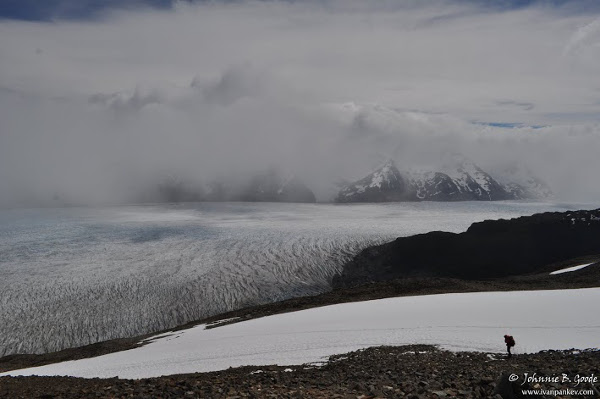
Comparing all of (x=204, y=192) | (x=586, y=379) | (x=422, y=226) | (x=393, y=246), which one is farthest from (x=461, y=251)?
(x=204, y=192)

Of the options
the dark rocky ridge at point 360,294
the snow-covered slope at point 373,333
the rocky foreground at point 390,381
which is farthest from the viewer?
the dark rocky ridge at point 360,294

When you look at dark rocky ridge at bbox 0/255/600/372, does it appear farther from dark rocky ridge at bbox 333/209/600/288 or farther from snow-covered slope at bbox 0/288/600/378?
dark rocky ridge at bbox 333/209/600/288

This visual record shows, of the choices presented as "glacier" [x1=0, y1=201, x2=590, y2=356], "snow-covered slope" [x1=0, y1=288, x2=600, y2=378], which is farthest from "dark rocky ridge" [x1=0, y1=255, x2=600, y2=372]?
"glacier" [x1=0, y1=201, x2=590, y2=356]

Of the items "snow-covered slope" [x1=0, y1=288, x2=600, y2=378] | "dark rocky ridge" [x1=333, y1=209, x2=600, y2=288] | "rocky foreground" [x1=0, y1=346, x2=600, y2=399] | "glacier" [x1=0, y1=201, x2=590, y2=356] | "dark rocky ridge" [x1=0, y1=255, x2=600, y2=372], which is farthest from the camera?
"dark rocky ridge" [x1=333, y1=209, x2=600, y2=288]

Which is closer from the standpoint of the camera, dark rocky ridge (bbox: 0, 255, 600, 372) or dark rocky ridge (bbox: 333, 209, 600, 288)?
dark rocky ridge (bbox: 0, 255, 600, 372)

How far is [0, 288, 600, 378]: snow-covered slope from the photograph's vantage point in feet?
58.1

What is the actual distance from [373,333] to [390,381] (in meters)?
10.5

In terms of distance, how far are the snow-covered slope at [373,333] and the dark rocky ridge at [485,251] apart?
28835 mm

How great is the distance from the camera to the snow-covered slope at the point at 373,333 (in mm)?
17719

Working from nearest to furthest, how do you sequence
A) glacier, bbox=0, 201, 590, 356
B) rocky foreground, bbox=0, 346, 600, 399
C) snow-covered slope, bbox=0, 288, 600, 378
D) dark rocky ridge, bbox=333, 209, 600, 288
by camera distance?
rocky foreground, bbox=0, 346, 600, 399 → snow-covered slope, bbox=0, 288, 600, 378 → glacier, bbox=0, 201, 590, 356 → dark rocky ridge, bbox=333, 209, 600, 288

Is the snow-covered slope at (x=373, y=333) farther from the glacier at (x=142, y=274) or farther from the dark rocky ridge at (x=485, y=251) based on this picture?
the dark rocky ridge at (x=485, y=251)


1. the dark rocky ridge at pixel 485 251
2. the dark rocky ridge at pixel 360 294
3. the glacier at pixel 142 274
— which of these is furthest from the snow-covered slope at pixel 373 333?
the dark rocky ridge at pixel 485 251

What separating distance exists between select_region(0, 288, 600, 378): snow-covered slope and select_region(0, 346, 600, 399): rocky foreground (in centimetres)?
295

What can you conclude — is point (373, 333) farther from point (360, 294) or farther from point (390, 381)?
point (360, 294)
